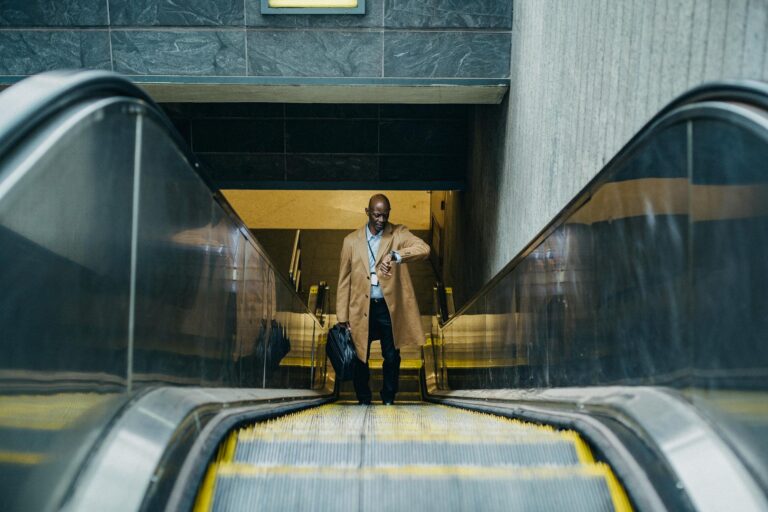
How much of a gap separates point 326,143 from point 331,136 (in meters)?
0.13

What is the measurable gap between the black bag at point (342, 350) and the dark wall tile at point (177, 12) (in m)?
3.33

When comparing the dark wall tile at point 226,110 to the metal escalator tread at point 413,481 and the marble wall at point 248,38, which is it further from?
the metal escalator tread at point 413,481

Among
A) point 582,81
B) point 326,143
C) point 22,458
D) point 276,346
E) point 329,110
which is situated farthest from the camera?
point 326,143

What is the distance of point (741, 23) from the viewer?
7.96 ft

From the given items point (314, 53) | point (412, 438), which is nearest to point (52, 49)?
point (314, 53)

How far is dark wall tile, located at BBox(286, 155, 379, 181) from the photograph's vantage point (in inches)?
452

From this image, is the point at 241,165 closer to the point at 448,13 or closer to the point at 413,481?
the point at 448,13

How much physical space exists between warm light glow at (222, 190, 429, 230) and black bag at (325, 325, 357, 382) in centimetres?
890

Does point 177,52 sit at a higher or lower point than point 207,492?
higher

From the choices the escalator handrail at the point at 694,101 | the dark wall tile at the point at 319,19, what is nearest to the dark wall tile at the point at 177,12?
the dark wall tile at the point at 319,19

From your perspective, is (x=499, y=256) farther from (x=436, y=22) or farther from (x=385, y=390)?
(x=436, y=22)

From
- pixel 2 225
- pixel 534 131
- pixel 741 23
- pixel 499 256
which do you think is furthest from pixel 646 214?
pixel 499 256

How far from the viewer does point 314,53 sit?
783 cm

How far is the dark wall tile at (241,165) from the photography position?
37.5ft
